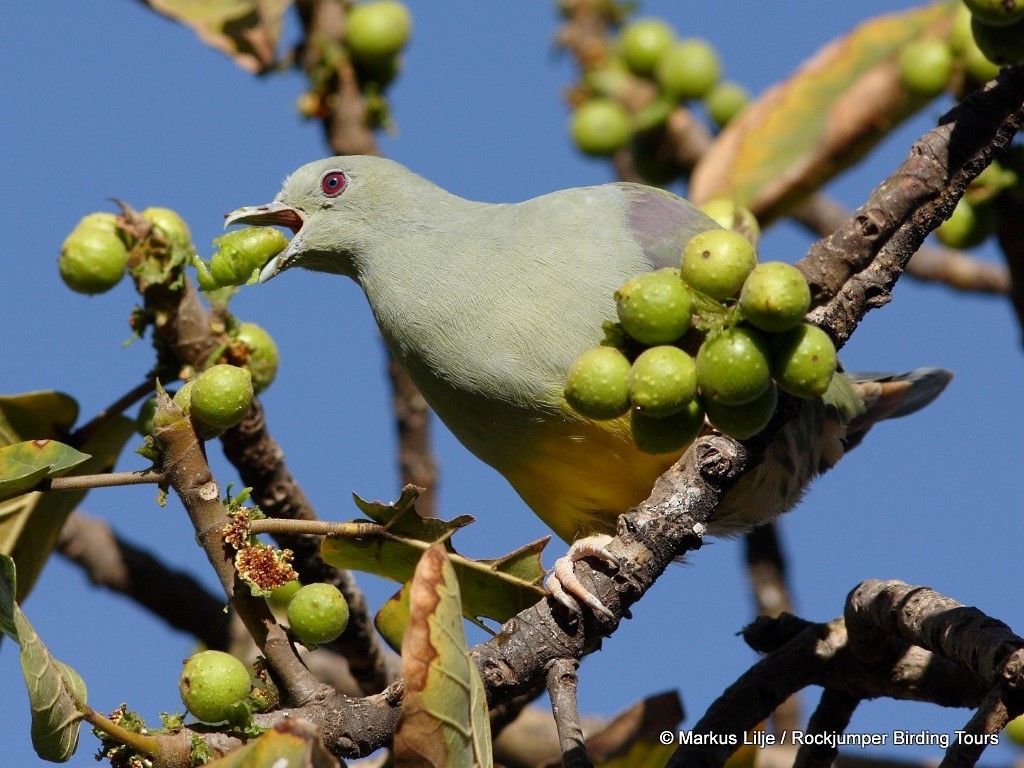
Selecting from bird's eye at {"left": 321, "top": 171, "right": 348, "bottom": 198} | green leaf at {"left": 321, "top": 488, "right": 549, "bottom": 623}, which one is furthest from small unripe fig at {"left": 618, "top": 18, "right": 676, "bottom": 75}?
green leaf at {"left": 321, "top": 488, "right": 549, "bottom": 623}

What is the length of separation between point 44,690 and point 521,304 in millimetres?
1684

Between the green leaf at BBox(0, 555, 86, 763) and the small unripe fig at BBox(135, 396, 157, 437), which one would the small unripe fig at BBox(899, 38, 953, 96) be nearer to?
the small unripe fig at BBox(135, 396, 157, 437)

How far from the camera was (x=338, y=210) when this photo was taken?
3.97m

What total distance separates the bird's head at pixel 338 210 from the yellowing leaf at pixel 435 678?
199 cm

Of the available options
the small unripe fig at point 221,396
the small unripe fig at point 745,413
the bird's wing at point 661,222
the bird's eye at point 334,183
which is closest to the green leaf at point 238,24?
the bird's eye at point 334,183

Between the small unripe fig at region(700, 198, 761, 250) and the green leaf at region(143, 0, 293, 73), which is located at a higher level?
the green leaf at region(143, 0, 293, 73)

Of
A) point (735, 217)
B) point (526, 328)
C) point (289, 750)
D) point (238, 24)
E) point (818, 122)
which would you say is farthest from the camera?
point (238, 24)

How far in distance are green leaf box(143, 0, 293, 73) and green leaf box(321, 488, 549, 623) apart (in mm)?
2633

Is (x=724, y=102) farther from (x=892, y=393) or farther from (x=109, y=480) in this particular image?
(x=109, y=480)

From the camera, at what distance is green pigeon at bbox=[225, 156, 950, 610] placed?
11.0ft

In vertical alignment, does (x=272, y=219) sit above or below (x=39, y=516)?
above

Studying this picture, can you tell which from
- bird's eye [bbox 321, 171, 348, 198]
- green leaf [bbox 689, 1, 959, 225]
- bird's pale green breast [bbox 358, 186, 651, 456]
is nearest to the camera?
bird's pale green breast [bbox 358, 186, 651, 456]

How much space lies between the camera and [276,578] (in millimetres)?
2346

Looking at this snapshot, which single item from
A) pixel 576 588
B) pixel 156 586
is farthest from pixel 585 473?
pixel 156 586
